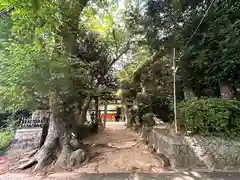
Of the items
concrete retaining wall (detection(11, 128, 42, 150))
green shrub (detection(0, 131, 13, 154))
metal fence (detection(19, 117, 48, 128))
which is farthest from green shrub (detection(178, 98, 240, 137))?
green shrub (detection(0, 131, 13, 154))

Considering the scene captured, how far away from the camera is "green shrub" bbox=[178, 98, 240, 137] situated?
3.98m

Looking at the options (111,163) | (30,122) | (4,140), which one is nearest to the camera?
(111,163)

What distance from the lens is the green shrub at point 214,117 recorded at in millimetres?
3980

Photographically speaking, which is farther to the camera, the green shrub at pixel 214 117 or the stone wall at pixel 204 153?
the green shrub at pixel 214 117

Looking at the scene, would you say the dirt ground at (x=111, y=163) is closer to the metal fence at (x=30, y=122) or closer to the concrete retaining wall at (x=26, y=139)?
the concrete retaining wall at (x=26, y=139)

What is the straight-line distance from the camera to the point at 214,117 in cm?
399

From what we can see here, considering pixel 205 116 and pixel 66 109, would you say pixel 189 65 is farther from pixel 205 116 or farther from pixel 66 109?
pixel 66 109

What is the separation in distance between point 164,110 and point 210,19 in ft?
14.1

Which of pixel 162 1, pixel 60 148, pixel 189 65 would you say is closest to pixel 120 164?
pixel 60 148

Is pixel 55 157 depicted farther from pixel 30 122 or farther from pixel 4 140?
pixel 30 122

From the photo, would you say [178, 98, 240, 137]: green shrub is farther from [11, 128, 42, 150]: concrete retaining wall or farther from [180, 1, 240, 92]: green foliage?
[11, 128, 42, 150]: concrete retaining wall

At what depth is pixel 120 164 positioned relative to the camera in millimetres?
4340

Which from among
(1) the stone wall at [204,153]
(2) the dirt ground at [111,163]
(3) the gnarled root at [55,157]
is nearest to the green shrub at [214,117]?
(1) the stone wall at [204,153]

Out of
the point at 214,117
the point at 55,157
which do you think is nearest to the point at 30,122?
the point at 55,157
